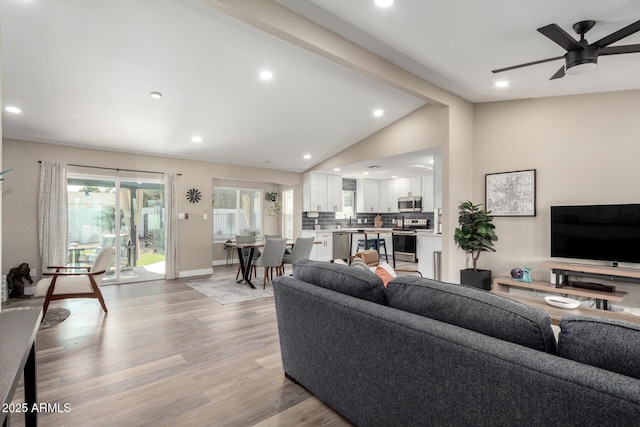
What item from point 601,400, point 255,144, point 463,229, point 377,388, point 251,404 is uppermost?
point 255,144

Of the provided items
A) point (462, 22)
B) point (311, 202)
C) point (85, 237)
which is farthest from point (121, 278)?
point (462, 22)

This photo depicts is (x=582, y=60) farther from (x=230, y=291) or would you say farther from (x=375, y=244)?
(x=375, y=244)

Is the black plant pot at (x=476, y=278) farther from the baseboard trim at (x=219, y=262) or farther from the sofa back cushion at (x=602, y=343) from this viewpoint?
the baseboard trim at (x=219, y=262)

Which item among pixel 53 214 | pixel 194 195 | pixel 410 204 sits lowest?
pixel 53 214

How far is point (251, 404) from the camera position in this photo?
2043 millimetres

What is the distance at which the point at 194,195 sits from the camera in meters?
6.56

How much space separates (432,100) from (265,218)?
5576mm

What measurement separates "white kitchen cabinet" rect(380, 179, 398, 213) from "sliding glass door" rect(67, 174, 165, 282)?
6.13m

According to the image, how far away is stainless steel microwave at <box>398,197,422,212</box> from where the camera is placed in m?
8.64

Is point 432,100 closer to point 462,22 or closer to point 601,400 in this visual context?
point 462,22

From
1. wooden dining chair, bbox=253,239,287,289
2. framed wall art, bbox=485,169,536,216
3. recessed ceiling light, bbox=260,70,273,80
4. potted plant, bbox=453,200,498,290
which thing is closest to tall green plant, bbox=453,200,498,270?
potted plant, bbox=453,200,498,290

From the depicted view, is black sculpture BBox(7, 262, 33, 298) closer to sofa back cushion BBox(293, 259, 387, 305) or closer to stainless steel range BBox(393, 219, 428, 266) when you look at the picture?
sofa back cushion BBox(293, 259, 387, 305)

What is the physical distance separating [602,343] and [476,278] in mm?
3723

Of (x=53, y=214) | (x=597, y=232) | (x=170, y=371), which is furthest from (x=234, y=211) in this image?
(x=597, y=232)
